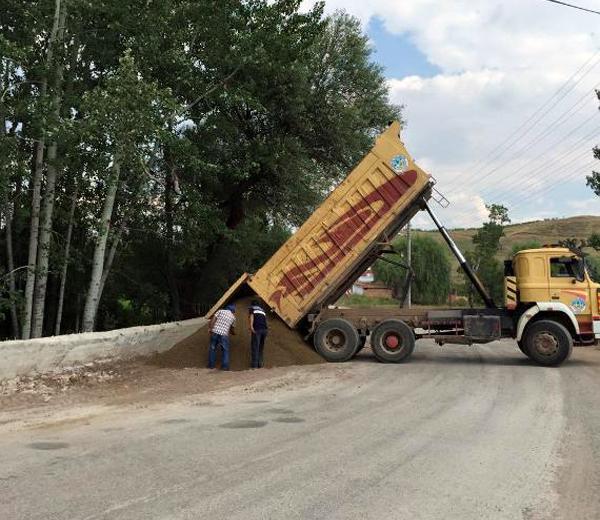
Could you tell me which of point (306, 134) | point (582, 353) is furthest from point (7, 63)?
point (582, 353)

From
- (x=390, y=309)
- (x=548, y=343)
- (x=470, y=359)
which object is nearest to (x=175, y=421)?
(x=390, y=309)

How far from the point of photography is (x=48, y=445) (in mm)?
6082

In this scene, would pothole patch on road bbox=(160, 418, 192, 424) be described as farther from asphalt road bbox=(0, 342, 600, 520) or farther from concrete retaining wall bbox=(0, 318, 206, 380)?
concrete retaining wall bbox=(0, 318, 206, 380)

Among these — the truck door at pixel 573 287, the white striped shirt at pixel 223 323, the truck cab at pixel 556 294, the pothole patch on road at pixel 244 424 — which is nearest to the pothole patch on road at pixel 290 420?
the pothole patch on road at pixel 244 424

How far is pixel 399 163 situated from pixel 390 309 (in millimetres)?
3519

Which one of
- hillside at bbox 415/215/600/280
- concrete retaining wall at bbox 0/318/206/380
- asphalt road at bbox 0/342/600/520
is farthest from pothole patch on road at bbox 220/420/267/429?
hillside at bbox 415/215/600/280

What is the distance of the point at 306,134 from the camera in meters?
20.1

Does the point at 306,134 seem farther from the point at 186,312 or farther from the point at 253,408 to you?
the point at 253,408

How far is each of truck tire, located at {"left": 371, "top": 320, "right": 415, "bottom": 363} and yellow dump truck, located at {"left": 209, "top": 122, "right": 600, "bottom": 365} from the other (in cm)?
2

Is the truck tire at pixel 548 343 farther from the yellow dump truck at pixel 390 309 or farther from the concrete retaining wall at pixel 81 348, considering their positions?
the concrete retaining wall at pixel 81 348

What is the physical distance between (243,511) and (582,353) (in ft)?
47.8

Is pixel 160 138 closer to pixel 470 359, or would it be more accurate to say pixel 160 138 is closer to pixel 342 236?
pixel 342 236

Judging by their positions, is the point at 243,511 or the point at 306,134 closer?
the point at 243,511

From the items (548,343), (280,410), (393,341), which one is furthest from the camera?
(393,341)
